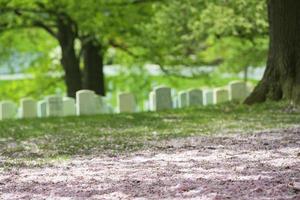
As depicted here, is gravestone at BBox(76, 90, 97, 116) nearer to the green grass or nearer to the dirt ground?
the green grass

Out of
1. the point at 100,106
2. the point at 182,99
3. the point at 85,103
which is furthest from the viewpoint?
the point at 182,99

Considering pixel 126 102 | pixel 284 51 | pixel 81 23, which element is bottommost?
pixel 126 102

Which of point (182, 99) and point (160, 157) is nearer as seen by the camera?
point (160, 157)

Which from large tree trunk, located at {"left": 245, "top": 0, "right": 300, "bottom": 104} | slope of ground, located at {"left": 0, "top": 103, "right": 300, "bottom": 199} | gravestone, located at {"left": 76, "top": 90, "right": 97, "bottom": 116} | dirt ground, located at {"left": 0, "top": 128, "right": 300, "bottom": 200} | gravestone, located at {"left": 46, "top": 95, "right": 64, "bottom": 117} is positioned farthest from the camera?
gravestone, located at {"left": 46, "top": 95, "right": 64, "bottom": 117}

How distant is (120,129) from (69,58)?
13462mm

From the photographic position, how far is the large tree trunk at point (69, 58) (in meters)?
25.9

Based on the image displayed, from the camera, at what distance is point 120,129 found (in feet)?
42.3

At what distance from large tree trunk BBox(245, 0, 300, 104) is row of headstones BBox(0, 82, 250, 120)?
11.4ft

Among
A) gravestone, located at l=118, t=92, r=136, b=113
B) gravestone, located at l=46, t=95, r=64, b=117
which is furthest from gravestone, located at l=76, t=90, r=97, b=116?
gravestone, located at l=118, t=92, r=136, b=113

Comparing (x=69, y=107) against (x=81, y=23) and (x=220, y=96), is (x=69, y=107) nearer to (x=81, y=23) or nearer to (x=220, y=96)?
(x=81, y=23)

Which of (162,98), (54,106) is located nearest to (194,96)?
(162,98)

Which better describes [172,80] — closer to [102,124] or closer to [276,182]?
[102,124]

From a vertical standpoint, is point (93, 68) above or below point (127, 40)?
below

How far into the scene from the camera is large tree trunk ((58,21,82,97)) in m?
25.9
